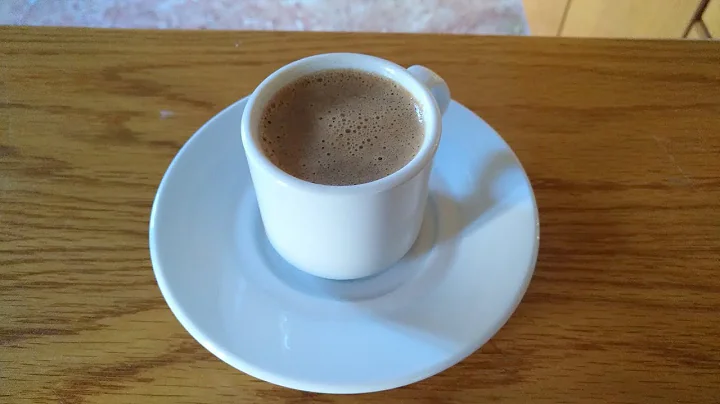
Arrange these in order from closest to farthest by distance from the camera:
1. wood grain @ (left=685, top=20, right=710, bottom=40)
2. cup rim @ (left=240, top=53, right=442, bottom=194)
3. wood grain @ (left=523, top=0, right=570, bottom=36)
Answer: cup rim @ (left=240, top=53, right=442, bottom=194) < wood grain @ (left=685, top=20, right=710, bottom=40) < wood grain @ (left=523, top=0, right=570, bottom=36)

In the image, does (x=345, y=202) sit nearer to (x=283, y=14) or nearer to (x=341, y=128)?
(x=341, y=128)

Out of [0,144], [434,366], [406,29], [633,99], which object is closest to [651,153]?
[633,99]

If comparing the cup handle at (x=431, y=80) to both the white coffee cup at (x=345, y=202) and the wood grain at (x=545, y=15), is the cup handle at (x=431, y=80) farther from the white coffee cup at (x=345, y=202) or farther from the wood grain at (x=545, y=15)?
the wood grain at (x=545, y=15)

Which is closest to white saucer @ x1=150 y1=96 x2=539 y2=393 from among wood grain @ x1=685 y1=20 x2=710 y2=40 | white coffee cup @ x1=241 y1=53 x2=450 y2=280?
white coffee cup @ x1=241 y1=53 x2=450 y2=280

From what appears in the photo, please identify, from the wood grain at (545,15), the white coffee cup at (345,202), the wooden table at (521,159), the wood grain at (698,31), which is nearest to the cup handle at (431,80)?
the white coffee cup at (345,202)

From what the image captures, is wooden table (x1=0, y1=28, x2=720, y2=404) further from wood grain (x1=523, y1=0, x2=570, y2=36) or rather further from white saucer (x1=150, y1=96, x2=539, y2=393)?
wood grain (x1=523, y1=0, x2=570, y2=36)

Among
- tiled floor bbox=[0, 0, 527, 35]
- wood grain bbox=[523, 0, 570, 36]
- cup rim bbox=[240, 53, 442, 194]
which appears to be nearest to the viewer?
cup rim bbox=[240, 53, 442, 194]
